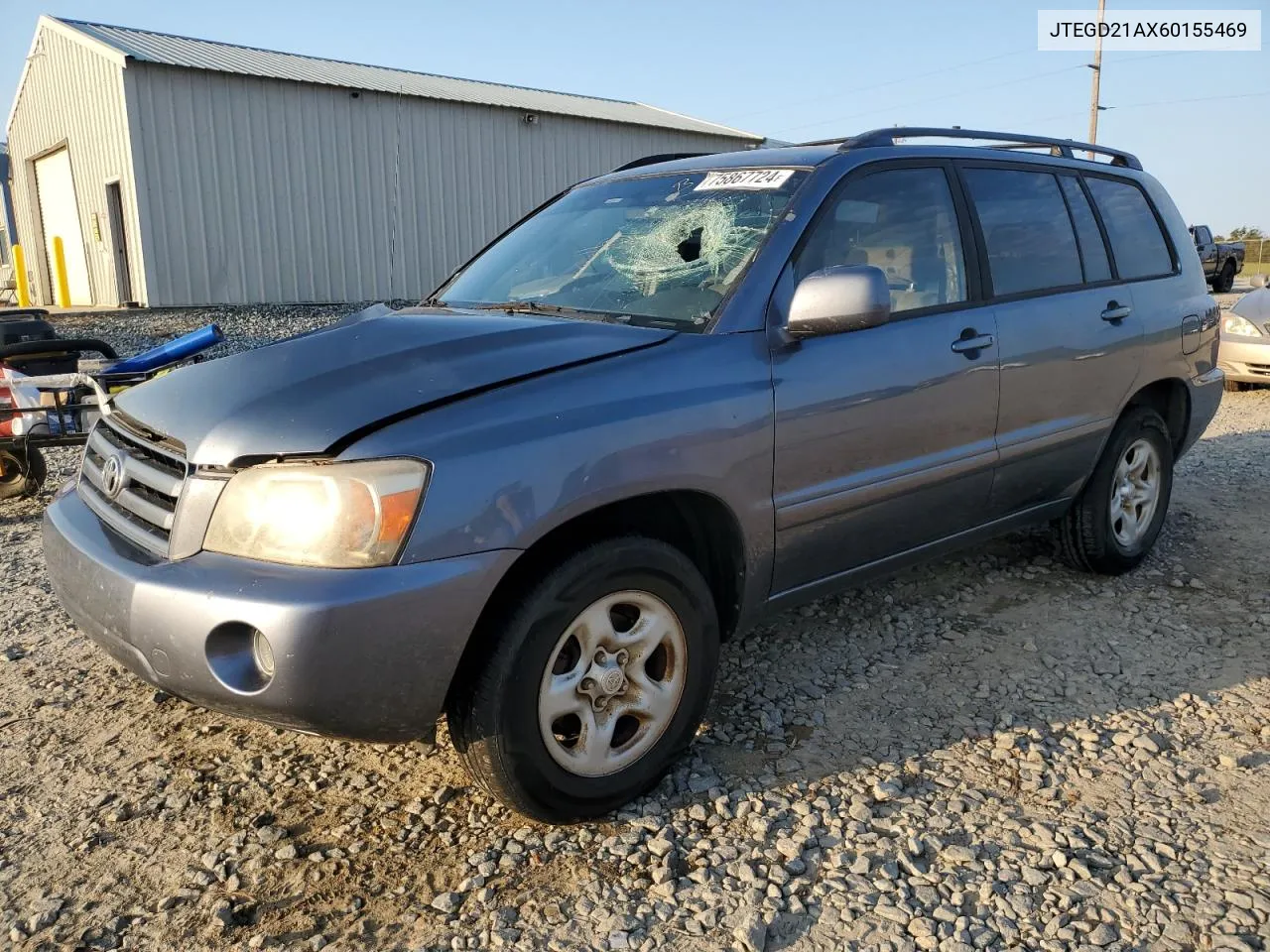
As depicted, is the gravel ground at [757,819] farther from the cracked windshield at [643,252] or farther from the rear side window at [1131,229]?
the rear side window at [1131,229]

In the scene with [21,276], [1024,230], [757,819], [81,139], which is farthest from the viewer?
[21,276]

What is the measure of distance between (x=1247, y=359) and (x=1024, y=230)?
6952 millimetres

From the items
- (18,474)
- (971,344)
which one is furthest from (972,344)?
(18,474)

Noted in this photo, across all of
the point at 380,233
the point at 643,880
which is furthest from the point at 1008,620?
the point at 380,233

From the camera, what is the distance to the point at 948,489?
11.1 ft

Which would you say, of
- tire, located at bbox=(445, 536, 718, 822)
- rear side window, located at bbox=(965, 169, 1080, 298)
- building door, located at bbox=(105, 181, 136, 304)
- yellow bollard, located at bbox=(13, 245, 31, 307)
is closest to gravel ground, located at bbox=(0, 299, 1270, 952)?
tire, located at bbox=(445, 536, 718, 822)

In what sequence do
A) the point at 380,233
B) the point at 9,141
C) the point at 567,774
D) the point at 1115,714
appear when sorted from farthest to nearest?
1. the point at 9,141
2. the point at 380,233
3. the point at 1115,714
4. the point at 567,774

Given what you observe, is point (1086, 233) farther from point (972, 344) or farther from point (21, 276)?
point (21, 276)

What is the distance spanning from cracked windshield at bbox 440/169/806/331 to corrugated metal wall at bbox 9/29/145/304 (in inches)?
550

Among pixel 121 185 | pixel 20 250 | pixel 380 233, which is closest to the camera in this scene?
pixel 121 185

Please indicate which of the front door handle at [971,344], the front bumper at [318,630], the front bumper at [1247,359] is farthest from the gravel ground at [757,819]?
the front bumper at [1247,359]

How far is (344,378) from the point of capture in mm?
2461

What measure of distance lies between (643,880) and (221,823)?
1.13m

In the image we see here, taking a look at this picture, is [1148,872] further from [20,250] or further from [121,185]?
[20,250]
